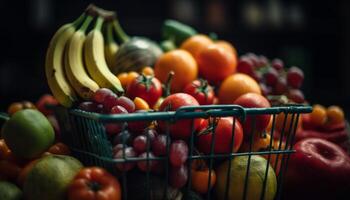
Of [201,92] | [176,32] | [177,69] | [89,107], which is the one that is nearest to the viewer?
[89,107]

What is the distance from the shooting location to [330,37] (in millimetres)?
2637

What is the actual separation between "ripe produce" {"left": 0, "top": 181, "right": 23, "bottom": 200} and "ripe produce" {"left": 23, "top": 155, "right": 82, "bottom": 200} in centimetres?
3

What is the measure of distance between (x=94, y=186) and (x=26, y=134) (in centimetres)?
18

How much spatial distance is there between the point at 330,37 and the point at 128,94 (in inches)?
87.2

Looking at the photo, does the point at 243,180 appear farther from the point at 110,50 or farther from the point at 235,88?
the point at 110,50

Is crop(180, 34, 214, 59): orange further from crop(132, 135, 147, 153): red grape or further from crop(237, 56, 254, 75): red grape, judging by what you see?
crop(132, 135, 147, 153): red grape

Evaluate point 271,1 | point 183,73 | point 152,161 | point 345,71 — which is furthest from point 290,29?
point 152,161

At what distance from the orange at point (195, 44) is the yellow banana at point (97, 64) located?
0.24 metres

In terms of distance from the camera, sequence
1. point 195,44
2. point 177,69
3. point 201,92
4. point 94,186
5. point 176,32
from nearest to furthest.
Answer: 1. point 94,186
2. point 201,92
3. point 177,69
4. point 195,44
5. point 176,32

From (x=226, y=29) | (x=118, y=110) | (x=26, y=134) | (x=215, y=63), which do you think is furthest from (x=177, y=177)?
(x=226, y=29)

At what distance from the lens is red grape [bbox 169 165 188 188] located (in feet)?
2.00

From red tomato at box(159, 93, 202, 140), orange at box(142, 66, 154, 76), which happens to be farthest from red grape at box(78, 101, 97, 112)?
orange at box(142, 66, 154, 76)

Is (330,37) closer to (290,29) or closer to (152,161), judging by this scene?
(290,29)

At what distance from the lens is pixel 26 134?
674 mm
